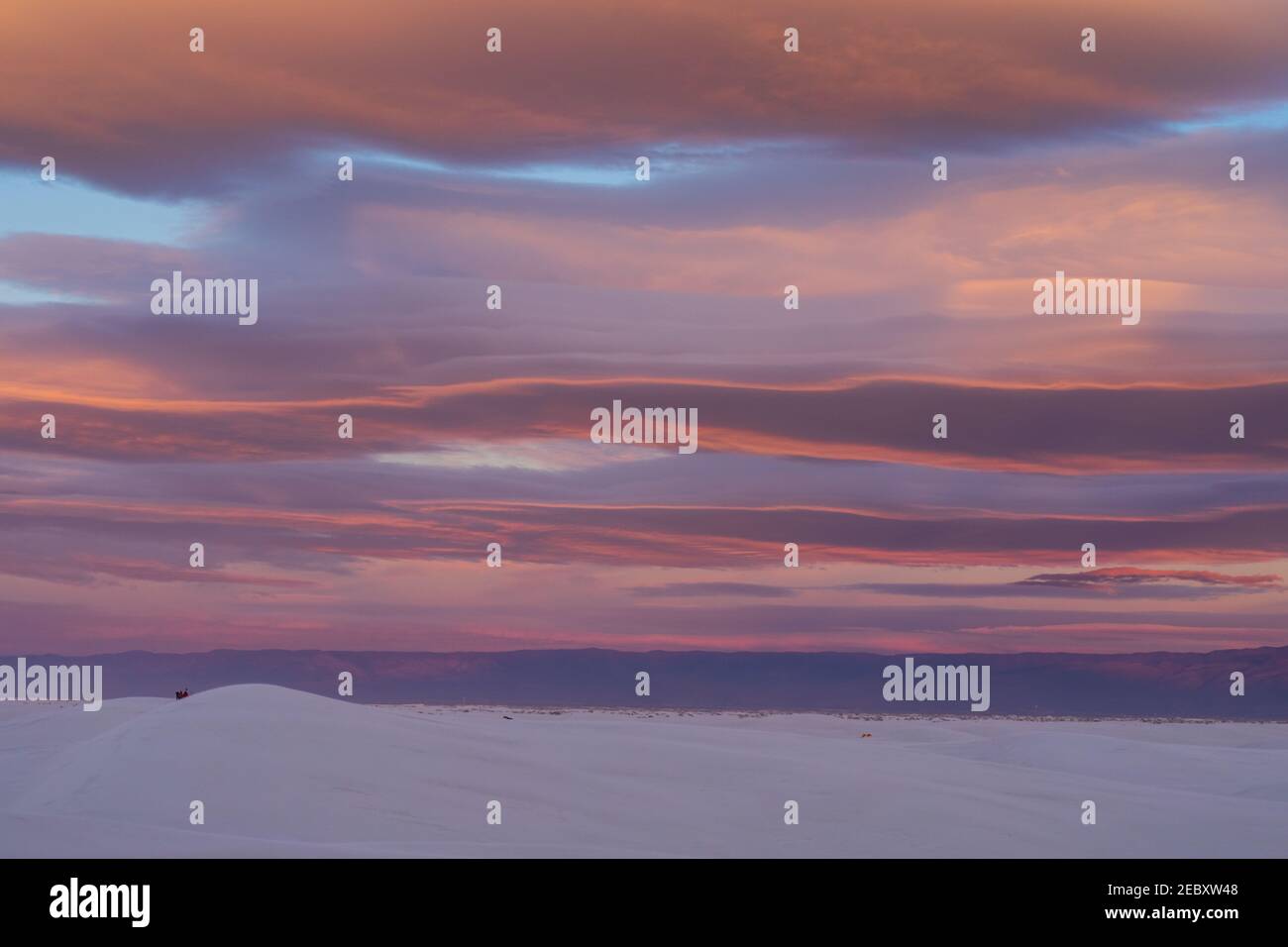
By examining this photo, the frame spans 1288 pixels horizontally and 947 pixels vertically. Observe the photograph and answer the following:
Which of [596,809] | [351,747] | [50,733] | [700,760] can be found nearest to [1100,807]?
[700,760]

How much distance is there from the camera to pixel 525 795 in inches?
1134

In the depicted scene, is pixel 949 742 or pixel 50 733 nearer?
pixel 50 733

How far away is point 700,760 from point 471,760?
234 inches

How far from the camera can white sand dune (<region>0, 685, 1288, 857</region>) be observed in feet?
80.7

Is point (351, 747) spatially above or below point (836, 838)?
above

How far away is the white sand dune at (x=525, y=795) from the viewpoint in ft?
80.7
